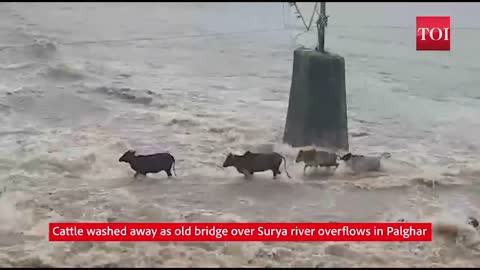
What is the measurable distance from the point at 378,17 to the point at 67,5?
9.36 meters

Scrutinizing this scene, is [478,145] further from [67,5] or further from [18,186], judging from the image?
[67,5]

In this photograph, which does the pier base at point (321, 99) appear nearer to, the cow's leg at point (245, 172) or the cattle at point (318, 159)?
the cattle at point (318, 159)

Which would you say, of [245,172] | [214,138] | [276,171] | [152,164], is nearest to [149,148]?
[214,138]

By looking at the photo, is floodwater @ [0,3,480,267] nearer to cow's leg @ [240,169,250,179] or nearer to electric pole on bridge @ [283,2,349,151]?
cow's leg @ [240,169,250,179]

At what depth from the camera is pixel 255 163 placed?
6043mm

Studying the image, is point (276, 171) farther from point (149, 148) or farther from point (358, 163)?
point (149, 148)

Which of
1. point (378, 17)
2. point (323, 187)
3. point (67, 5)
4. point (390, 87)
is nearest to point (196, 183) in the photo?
point (323, 187)

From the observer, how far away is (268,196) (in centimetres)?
567
